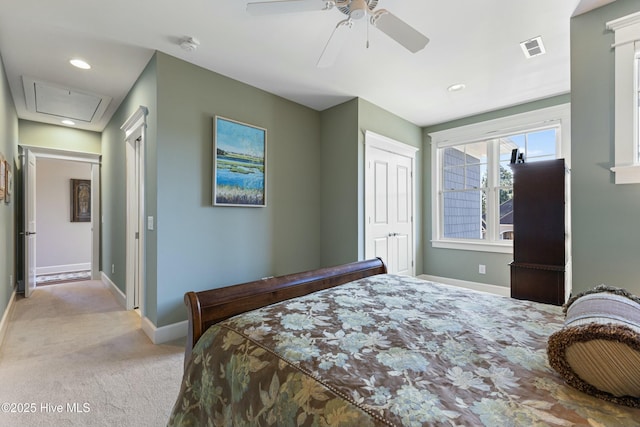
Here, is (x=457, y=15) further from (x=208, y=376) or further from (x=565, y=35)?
(x=208, y=376)

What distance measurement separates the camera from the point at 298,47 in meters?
2.48

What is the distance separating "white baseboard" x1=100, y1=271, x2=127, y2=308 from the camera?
11.5 ft

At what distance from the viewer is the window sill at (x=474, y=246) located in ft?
12.8

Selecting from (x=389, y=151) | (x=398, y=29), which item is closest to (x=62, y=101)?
(x=398, y=29)

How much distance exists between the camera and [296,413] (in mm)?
772

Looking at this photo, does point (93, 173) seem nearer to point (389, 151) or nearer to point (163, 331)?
point (163, 331)

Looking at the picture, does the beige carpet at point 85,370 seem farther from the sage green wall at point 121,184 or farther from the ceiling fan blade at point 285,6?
the ceiling fan blade at point 285,6

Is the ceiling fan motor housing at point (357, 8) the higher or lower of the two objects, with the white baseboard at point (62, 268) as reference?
higher

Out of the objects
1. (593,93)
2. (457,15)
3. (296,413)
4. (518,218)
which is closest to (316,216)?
(518,218)

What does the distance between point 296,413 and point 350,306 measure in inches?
28.1

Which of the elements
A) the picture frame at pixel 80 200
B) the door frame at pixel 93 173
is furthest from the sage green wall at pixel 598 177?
the picture frame at pixel 80 200

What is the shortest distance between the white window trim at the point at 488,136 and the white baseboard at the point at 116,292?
4.47m

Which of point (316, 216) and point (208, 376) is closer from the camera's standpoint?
point (208, 376)

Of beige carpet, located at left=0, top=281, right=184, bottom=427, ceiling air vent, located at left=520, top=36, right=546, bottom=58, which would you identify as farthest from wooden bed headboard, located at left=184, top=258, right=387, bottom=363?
ceiling air vent, located at left=520, top=36, right=546, bottom=58
